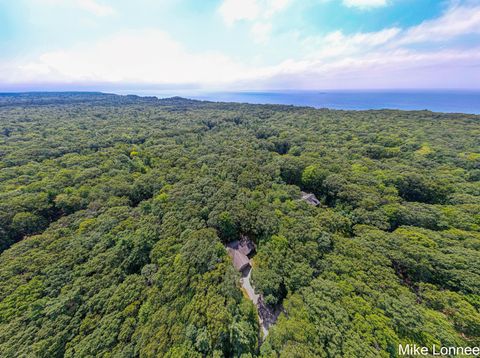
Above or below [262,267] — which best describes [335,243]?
above

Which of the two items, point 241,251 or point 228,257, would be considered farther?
point 241,251

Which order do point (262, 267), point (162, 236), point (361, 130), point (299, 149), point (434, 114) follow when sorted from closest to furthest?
1. point (262, 267)
2. point (162, 236)
3. point (299, 149)
4. point (361, 130)
5. point (434, 114)

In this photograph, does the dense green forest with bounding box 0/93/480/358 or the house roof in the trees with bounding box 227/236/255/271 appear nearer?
the dense green forest with bounding box 0/93/480/358

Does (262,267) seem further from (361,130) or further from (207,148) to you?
(361,130)

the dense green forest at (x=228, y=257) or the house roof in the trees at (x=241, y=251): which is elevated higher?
the dense green forest at (x=228, y=257)

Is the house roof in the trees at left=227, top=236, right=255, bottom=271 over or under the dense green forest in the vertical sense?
under

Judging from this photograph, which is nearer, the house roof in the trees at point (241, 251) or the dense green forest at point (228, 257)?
the dense green forest at point (228, 257)

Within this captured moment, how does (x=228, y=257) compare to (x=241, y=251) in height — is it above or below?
above

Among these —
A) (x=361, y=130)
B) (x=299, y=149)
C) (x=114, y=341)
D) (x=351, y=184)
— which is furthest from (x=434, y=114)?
(x=114, y=341)
